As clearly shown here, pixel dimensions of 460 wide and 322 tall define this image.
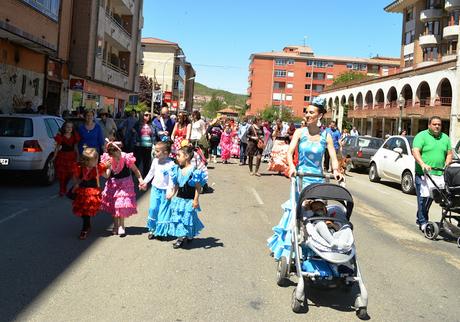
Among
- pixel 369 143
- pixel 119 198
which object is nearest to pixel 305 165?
pixel 119 198

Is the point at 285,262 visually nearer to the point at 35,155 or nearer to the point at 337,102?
the point at 35,155

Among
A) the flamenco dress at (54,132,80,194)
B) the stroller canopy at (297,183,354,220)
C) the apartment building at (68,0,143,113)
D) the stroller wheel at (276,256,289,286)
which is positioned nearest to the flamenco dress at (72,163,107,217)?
the stroller wheel at (276,256,289,286)

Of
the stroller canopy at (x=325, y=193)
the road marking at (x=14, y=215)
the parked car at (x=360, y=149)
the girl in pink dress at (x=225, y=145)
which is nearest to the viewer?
the stroller canopy at (x=325, y=193)

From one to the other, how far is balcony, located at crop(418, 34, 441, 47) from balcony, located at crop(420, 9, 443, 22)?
171 cm

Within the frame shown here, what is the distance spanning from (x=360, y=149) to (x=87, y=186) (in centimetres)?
1665

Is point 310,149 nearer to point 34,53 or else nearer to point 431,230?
point 431,230

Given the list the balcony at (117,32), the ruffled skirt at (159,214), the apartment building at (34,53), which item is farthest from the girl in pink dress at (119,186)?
the balcony at (117,32)

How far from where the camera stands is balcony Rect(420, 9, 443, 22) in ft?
172

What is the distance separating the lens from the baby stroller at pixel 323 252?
15.3ft

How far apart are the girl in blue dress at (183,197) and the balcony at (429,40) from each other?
51949mm

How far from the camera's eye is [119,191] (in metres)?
7.25

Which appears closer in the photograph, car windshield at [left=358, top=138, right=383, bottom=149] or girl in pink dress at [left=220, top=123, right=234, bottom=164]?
girl in pink dress at [left=220, top=123, right=234, bottom=164]

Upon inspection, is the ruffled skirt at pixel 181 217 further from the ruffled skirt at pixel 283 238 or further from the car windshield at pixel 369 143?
the car windshield at pixel 369 143

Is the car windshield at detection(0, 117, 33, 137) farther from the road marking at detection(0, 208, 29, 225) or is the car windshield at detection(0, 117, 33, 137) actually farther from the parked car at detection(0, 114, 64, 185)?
the road marking at detection(0, 208, 29, 225)
